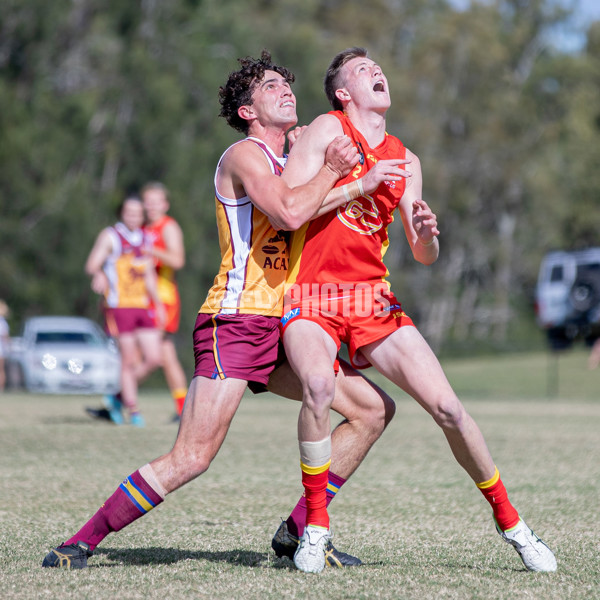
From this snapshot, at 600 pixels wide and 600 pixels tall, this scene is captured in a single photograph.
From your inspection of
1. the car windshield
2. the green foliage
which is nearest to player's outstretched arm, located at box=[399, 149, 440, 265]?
the car windshield

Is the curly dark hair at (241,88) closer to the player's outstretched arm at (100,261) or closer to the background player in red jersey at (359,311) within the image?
the background player in red jersey at (359,311)

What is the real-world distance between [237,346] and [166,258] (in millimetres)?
6472

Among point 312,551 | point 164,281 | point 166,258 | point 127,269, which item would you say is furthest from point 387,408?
point 164,281

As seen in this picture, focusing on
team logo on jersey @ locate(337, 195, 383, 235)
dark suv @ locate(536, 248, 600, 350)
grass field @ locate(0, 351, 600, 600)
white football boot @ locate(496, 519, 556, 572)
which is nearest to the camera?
grass field @ locate(0, 351, 600, 600)

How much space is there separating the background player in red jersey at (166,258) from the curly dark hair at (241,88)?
19.0ft

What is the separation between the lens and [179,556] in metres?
4.50

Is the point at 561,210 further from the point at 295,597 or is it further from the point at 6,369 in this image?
the point at 295,597

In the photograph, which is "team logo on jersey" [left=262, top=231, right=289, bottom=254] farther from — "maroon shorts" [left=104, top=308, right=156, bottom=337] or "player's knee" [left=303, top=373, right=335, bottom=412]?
"maroon shorts" [left=104, top=308, right=156, bottom=337]

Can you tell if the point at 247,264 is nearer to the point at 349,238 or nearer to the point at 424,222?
the point at 349,238

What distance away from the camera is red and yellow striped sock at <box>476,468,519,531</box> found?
421 cm

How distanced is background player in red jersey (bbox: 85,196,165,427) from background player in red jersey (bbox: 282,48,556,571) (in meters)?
6.31

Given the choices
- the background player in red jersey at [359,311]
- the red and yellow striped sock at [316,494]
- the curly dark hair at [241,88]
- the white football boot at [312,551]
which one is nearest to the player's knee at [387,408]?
the background player in red jersey at [359,311]

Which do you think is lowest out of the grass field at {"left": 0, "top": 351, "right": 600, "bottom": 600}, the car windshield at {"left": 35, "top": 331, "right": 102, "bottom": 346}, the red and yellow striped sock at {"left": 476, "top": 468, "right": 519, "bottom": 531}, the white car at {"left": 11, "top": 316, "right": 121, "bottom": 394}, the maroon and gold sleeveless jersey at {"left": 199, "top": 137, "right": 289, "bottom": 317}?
the white car at {"left": 11, "top": 316, "right": 121, "bottom": 394}

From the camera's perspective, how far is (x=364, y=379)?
4555mm
